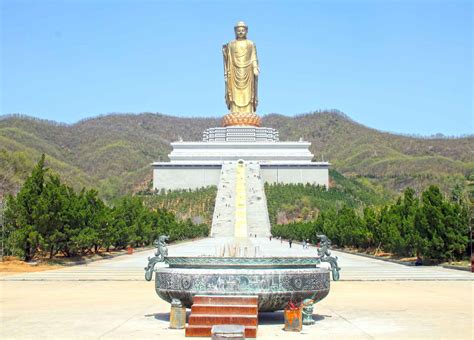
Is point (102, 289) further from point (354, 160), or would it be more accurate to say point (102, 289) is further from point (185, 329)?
point (354, 160)

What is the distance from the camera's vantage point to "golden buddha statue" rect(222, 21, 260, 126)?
6228 centimetres

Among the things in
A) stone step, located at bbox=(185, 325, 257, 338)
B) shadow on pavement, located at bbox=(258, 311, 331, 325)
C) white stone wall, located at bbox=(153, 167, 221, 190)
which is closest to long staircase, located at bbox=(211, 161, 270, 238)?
white stone wall, located at bbox=(153, 167, 221, 190)

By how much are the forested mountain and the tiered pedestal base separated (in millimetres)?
67532

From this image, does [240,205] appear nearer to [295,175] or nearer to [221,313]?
[295,175]

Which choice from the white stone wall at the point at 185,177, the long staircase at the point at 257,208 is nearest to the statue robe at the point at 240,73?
the white stone wall at the point at 185,177

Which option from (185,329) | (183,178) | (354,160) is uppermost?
(354,160)

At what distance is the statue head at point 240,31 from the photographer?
62656 mm

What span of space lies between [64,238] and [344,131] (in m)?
109

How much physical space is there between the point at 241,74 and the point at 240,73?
0.39ft

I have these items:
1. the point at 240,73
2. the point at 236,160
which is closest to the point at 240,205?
the point at 236,160

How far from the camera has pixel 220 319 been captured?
9484 millimetres

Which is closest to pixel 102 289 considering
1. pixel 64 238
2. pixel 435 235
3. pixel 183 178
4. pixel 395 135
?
pixel 64 238

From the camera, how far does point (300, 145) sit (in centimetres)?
6444

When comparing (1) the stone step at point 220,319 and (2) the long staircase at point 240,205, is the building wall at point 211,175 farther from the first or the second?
(1) the stone step at point 220,319
